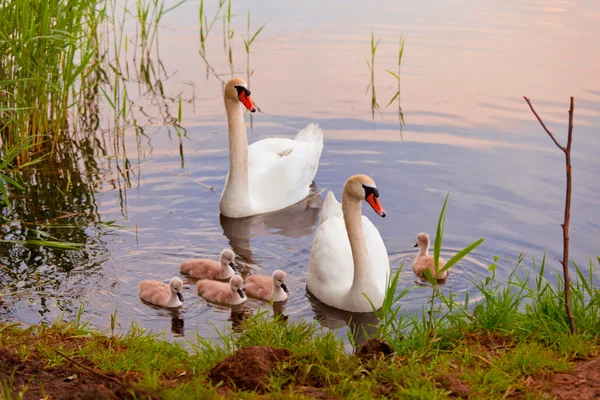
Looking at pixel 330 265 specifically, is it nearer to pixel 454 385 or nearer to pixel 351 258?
pixel 351 258

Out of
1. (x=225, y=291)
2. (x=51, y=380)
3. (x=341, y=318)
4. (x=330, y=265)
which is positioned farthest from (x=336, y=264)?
(x=51, y=380)

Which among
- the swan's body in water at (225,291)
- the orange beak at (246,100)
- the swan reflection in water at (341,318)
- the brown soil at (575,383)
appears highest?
the orange beak at (246,100)

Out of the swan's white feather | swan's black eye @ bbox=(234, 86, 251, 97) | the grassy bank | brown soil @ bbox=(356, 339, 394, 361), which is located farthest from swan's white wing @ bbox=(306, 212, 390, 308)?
swan's black eye @ bbox=(234, 86, 251, 97)

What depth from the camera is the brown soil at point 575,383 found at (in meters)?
3.95

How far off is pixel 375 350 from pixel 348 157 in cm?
575

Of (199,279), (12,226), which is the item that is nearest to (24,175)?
(12,226)

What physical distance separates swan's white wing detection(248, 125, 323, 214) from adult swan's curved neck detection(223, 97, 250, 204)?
0.82 feet

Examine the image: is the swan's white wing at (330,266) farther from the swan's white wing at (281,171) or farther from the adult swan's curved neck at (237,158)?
the swan's white wing at (281,171)

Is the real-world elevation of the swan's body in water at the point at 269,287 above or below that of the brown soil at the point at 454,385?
below

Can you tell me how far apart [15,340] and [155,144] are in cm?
583

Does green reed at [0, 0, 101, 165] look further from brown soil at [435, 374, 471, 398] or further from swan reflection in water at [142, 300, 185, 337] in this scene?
brown soil at [435, 374, 471, 398]

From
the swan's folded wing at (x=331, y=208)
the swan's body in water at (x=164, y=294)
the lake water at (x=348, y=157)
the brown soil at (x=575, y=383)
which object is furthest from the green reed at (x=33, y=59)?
the brown soil at (x=575, y=383)

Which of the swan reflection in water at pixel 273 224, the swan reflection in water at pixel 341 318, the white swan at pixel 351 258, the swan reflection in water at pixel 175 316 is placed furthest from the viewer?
the swan reflection in water at pixel 273 224

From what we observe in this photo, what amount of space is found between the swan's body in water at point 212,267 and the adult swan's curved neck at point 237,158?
1.55 m
